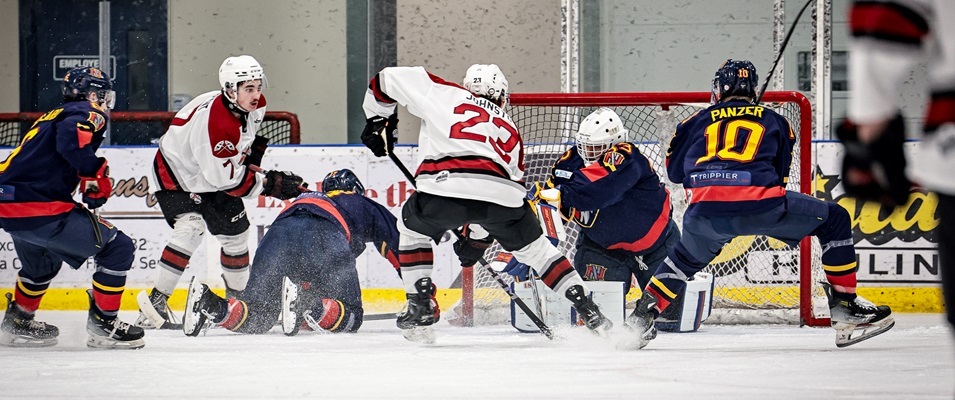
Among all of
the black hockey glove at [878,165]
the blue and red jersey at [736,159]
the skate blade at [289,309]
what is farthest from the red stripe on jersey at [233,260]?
the black hockey glove at [878,165]

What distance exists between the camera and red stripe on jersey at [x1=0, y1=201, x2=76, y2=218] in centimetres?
402

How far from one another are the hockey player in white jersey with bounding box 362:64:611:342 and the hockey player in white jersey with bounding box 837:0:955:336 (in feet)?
8.18

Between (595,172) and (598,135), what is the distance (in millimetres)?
193

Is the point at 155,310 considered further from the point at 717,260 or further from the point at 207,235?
the point at 717,260

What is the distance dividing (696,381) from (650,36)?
424 centimetres

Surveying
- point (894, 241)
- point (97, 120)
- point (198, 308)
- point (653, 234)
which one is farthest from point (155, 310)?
point (894, 241)

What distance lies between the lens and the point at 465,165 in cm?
398

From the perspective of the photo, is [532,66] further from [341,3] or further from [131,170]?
[131,170]

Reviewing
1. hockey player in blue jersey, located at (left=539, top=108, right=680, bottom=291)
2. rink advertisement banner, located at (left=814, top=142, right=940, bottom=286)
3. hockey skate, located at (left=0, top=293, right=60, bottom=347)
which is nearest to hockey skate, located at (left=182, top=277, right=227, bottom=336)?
hockey skate, located at (left=0, top=293, right=60, bottom=347)

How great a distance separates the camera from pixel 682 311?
4.89 m

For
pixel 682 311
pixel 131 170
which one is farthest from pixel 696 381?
pixel 131 170

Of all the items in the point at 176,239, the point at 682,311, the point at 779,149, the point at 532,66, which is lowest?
the point at 682,311

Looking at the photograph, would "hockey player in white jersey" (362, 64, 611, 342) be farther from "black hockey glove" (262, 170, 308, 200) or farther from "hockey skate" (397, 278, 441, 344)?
"black hockey glove" (262, 170, 308, 200)

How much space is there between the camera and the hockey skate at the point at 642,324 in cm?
393
